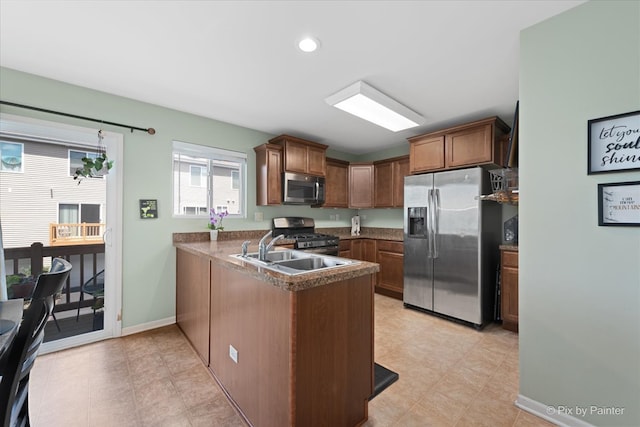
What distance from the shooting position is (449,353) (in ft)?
7.85

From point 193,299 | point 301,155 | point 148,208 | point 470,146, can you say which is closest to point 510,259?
point 470,146

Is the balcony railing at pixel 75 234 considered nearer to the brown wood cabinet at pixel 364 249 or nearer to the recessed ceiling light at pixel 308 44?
the recessed ceiling light at pixel 308 44

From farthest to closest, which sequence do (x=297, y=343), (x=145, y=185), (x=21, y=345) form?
(x=145, y=185), (x=297, y=343), (x=21, y=345)

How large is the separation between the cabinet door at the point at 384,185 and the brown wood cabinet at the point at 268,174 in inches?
70.5

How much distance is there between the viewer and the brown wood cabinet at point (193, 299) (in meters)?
2.19

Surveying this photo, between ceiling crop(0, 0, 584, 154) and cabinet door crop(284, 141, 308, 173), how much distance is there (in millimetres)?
821

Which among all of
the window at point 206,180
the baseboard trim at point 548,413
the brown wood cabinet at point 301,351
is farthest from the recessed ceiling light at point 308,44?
the baseboard trim at point 548,413

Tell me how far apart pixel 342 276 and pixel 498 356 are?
2.00 meters

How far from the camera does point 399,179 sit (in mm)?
4215

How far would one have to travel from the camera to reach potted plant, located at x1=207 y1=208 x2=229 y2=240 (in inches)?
125

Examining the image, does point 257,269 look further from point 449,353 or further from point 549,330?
point 449,353

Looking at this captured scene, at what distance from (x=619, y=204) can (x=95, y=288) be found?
4.36m

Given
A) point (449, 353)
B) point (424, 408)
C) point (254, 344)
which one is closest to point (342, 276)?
point (254, 344)

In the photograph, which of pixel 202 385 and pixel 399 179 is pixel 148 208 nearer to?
pixel 202 385
